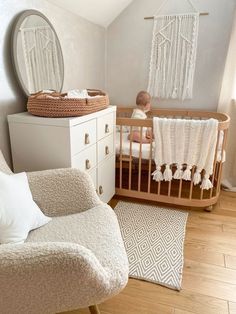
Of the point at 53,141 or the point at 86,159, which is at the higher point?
the point at 53,141

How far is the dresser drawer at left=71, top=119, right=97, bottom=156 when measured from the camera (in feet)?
4.90

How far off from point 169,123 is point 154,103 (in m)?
1.07

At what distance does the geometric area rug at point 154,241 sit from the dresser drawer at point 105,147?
0.51 metres

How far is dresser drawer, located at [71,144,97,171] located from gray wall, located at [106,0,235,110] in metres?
1.43

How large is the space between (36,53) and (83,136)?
675 mm

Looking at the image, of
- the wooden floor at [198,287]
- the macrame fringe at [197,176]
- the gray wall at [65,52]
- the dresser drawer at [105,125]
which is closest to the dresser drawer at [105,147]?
the dresser drawer at [105,125]

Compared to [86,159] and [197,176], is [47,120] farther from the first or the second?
[197,176]

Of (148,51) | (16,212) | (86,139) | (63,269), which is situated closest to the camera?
(63,269)

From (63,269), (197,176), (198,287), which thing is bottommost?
(198,287)

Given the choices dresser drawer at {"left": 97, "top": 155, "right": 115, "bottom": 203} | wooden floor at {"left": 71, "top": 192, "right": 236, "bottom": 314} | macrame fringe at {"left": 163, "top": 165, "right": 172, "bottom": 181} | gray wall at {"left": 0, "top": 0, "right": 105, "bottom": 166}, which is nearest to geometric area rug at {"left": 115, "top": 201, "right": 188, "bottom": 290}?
wooden floor at {"left": 71, "top": 192, "right": 236, "bottom": 314}

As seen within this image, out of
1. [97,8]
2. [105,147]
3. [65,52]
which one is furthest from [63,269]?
[97,8]

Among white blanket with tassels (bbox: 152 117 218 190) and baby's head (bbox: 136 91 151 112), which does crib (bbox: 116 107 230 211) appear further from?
baby's head (bbox: 136 91 151 112)

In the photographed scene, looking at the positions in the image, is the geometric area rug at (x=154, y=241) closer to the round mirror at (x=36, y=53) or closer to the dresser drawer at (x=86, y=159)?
the dresser drawer at (x=86, y=159)

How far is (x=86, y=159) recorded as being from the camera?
5.52ft
